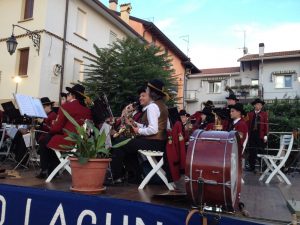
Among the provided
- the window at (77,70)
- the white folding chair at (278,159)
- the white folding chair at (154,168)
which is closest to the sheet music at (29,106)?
the white folding chair at (154,168)

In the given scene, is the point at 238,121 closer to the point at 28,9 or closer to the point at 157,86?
the point at 157,86

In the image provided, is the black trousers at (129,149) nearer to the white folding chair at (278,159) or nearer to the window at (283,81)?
the white folding chair at (278,159)

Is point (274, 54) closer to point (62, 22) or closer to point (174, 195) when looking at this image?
point (62, 22)

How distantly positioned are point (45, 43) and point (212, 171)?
14172 mm

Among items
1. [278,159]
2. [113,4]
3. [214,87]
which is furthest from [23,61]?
[214,87]

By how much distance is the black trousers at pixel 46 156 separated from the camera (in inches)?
195

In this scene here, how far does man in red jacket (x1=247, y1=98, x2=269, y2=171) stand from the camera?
8.30 meters

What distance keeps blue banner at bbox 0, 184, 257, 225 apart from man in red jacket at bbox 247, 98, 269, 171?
582 centimetres

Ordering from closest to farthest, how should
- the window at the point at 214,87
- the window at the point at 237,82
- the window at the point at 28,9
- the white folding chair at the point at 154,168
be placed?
the white folding chair at the point at 154,168
the window at the point at 28,9
the window at the point at 237,82
the window at the point at 214,87

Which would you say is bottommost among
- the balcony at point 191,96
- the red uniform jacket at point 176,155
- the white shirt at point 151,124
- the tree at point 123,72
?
the red uniform jacket at point 176,155

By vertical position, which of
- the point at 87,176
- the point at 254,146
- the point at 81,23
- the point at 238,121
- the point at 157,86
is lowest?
the point at 87,176

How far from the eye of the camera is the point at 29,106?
19.2 feet

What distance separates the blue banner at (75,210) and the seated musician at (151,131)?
128cm

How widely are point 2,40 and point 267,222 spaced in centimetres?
1713
